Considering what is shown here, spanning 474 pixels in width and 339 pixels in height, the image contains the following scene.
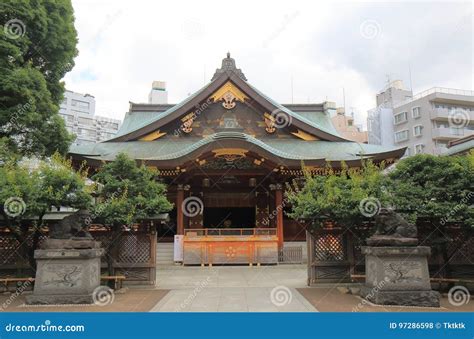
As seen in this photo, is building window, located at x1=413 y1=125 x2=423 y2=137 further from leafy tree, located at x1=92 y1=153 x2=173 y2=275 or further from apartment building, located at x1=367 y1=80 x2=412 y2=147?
leafy tree, located at x1=92 y1=153 x2=173 y2=275

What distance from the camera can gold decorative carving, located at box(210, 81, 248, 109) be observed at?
22.4 m

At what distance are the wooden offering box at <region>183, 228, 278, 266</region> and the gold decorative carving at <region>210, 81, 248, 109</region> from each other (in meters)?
8.41

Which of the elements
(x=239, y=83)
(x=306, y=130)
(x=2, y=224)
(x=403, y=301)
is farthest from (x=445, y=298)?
(x=239, y=83)

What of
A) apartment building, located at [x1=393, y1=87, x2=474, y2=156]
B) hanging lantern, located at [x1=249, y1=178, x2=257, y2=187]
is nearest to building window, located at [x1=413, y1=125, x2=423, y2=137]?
apartment building, located at [x1=393, y1=87, x2=474, y2=156]

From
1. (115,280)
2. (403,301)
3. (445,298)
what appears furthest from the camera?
(115,280)

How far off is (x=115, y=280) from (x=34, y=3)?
348 inches

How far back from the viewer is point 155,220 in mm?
11414

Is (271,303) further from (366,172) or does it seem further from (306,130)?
(306,130)

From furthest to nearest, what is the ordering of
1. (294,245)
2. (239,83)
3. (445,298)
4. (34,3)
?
(239,83), (294,245), (34,3), (445,298)

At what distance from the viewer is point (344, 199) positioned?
9781 millimetres

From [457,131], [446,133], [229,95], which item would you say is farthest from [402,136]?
[229,95]

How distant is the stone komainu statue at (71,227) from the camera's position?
926 centimetres

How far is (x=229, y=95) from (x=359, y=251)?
13695mm

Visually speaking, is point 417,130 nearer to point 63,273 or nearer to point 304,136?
point 304,136
